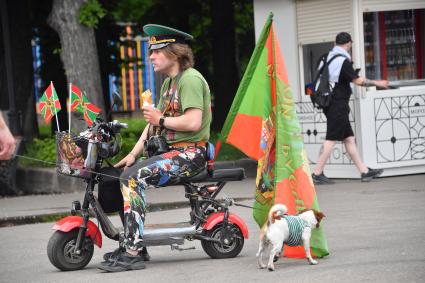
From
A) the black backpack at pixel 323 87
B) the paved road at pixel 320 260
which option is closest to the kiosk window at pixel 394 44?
the black backpack at pixel 323 87

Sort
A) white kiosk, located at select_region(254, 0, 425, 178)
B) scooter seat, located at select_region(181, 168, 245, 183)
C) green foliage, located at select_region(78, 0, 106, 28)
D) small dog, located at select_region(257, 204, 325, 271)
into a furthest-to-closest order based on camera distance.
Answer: green foliage, located at select_region(78, 0, 106, 28) → white kiosk, located at select_region(254, 0, 425, 178) → scooter seat, located at select_region(181, 168, 245, 183) → small dog, located at select_region(257, 204, 325, 271)

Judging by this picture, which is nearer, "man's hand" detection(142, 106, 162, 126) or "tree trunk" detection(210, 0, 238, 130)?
"man's hand" detection(142, 106, 162, 126)

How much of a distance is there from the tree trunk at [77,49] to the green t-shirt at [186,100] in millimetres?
8531

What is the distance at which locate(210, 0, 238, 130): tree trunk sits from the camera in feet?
79.7

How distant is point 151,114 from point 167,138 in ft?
1.27

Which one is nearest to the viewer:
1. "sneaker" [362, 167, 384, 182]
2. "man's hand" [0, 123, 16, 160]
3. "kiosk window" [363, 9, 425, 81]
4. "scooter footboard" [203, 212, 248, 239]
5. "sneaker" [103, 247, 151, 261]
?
"man's hand" [0, 123, 16, 160]

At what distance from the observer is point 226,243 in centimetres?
834

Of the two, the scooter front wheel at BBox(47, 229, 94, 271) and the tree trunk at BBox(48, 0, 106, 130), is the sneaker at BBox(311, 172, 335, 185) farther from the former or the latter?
the scooter front wheel at BBox(47, 229, 94, 271)

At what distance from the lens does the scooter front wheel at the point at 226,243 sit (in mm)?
8281

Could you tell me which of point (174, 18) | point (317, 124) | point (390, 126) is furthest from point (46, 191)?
point (174, 18)

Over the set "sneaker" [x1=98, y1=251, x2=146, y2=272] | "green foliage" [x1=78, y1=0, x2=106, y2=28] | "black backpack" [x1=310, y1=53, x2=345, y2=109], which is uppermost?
"green foliage" [x1=78, y1=0, x2=106, y2=28]

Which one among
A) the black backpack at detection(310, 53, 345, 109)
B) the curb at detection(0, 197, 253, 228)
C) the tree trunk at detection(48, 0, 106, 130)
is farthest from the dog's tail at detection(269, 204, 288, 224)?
the tree trunk at detection(48, 0, 106, 130)

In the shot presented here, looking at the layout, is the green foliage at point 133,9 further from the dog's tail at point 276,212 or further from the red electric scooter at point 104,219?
the dog's tail at point 276,212

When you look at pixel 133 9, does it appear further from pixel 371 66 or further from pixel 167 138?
pixel 167 138
